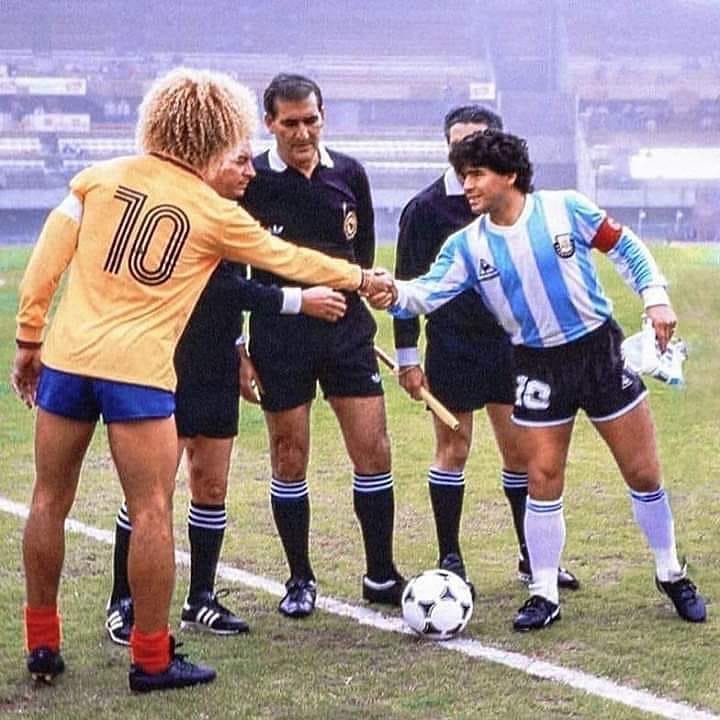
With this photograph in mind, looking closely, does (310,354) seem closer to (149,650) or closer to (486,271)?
(486,271)

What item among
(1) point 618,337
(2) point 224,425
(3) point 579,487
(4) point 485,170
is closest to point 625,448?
(1) point 618,337

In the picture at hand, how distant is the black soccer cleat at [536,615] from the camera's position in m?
5.48

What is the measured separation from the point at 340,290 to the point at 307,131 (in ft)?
2.36

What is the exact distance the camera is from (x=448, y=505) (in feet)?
20.5

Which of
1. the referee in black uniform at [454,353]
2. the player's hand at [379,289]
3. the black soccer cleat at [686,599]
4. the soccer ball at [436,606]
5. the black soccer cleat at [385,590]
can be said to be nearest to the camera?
the player's hand at [379,289]

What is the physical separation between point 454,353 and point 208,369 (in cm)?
122

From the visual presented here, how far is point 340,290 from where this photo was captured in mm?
5250

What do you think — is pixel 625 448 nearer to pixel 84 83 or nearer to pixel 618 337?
pixel 618 337

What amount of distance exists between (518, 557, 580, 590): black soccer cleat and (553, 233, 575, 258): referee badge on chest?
149 centimetres

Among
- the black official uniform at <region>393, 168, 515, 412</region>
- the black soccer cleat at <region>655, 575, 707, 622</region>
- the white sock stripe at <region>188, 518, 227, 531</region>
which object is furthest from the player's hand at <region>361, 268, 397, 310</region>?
the black soccer cleat at <region>655, 575, 707, 622</region>

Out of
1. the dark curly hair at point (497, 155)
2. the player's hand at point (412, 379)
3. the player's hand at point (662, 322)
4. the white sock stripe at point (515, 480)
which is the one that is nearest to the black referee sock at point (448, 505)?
the white sock stripe at point (515, 480)

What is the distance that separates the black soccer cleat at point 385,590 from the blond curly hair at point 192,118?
2029mm

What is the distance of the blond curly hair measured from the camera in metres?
4.66

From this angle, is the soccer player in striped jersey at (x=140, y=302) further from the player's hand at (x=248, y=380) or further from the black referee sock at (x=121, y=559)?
the player's hand at (x=248, y=380)
